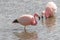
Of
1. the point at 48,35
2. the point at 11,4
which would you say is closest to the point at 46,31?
the point at 48,35

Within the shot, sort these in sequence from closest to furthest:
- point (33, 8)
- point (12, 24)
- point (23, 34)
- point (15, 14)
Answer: point (23, 34) → point (12, 24) → point (15, 14) → point (33, 8)

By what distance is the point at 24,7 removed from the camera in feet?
32.8

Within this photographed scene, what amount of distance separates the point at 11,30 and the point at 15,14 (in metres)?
1.53

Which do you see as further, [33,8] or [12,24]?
[33,8]

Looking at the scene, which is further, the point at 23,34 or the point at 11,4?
the point at 11,4

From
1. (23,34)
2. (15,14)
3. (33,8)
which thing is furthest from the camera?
(33,8)

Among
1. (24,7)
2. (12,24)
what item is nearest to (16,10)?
(24,7)

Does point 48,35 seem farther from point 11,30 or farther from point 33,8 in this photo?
point 33,8

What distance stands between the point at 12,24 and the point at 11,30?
0.54 metres

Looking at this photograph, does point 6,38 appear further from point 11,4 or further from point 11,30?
point 11,4

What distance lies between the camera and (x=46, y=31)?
293 inches

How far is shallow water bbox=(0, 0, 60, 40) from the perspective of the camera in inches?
281

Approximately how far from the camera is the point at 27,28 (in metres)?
7.75

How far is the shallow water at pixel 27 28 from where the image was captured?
714cm
